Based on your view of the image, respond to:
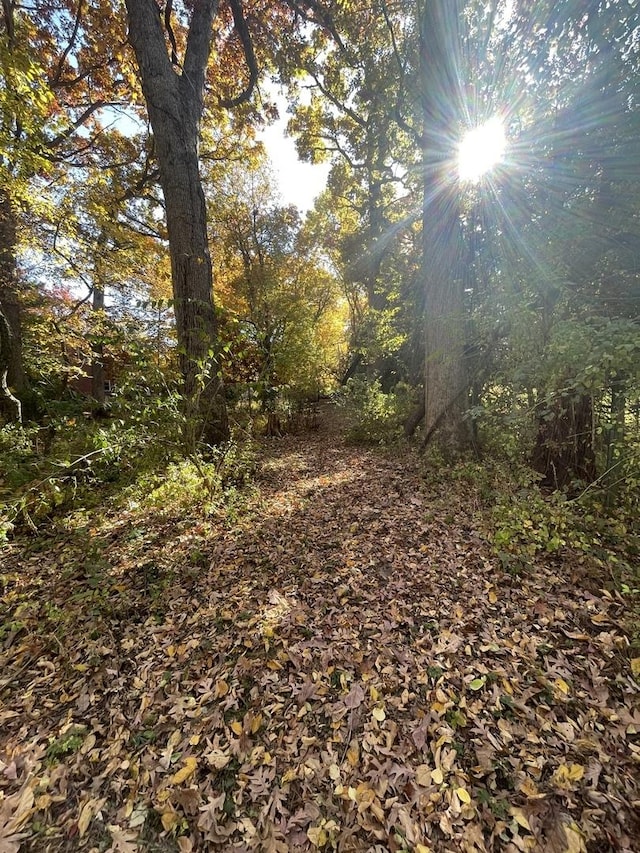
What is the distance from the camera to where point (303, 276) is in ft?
35.2

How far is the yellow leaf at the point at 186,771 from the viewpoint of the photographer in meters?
1.54

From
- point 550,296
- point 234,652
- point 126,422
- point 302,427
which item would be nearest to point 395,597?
point 234,652

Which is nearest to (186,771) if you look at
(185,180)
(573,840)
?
(573,840)

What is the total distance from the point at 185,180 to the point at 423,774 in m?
6.12

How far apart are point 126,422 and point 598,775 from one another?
4.03 meters

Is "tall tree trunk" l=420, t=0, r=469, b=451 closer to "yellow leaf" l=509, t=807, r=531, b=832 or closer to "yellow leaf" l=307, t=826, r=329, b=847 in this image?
"yellow leaf" l=509, t=807, r=531, b=832

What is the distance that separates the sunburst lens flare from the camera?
4.53 m

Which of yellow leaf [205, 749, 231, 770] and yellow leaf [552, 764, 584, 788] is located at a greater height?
yellow leaf [552, 764, 584, 788]

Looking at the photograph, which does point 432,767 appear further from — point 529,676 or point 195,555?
point 195,555

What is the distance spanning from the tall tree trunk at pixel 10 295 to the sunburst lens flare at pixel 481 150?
7.18m

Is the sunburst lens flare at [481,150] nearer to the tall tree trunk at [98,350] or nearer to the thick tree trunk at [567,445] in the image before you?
the thick tree trunk at [567,445]

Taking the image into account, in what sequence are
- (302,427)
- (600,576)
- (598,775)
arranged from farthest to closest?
(302,427) → (600,576) → (598,775)

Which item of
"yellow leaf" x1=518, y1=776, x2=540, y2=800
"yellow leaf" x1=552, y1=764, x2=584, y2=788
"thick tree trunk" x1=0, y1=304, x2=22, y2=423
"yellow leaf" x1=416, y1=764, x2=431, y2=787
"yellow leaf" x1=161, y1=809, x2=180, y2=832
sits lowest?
"yellow leaf" x1=161, y1=809, x2=180, y2=832

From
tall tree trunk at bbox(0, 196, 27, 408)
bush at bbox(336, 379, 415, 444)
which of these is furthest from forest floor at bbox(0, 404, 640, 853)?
tall tree trunk at bbox(0, 196, 27, 408)
